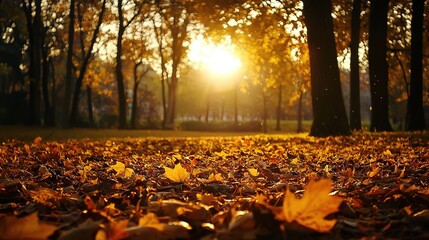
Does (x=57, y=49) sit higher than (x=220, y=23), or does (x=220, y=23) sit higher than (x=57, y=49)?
(x=57, y=49)

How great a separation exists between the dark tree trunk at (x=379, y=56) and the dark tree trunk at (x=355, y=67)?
1.38 meters

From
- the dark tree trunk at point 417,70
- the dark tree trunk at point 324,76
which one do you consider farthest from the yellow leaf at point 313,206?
the dark tree trunk at point 417,70

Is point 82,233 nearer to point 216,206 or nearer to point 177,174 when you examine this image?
point 216,206

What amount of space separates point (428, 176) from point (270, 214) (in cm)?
233

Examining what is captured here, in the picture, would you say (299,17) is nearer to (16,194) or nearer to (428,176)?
(428,176)

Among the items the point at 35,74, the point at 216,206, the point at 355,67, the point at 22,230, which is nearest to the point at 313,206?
the point at 216,206

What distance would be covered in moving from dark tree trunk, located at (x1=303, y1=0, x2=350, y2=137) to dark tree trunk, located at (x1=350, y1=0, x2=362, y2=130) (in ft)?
18.6

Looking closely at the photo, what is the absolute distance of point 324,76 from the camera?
1188 cm

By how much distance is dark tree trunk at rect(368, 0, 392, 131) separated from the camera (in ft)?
50.2

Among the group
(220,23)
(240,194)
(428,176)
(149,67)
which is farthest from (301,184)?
(149,67)

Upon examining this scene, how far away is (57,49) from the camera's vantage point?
39.6 metres

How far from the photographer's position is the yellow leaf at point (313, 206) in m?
1.65

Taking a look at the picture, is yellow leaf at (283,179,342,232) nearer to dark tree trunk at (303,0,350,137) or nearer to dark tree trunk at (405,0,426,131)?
dark tree trunk at (303,0,350,137)

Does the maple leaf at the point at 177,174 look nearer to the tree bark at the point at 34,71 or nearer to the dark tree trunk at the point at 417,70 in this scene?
the dark tree trunk at the point at 417,70
